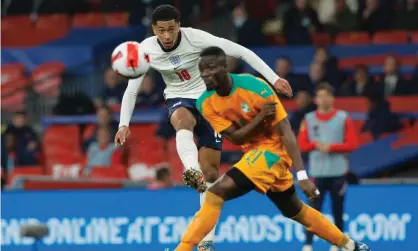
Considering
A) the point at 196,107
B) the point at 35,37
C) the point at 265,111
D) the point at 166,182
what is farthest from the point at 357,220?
the point at 35,37

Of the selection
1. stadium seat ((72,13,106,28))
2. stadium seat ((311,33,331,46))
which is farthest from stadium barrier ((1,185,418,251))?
stadium seat ((72,13,106,28))

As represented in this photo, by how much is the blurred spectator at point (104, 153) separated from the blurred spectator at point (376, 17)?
5214 mm

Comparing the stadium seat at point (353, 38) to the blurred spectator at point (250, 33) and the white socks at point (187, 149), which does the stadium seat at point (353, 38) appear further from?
the white socks at point (187, 149)

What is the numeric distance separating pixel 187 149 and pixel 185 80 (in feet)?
2.62

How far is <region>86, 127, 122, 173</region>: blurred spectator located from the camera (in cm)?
1777

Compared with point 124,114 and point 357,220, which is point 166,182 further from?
point 124,114

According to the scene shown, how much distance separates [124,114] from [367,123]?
22.3 ft

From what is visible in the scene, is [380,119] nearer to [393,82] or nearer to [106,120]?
[393,82]

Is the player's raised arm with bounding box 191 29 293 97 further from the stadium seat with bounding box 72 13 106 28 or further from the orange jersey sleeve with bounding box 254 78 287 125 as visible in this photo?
the stadium seat with bounding box 72 13 106 28

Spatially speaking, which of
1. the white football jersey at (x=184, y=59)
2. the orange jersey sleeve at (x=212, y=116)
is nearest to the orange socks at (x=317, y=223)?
the orange jersey sleeve at (x=212, y=116)

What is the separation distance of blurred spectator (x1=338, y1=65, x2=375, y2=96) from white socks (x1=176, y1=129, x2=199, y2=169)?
6972 millimetres

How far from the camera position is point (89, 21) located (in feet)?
76.7

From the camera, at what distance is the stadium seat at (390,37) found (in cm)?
2062

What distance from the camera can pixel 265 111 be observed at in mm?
10430
